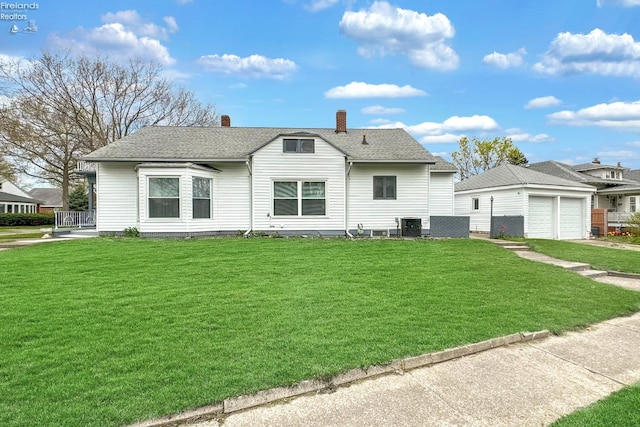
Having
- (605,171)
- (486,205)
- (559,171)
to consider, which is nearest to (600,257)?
(486,205)

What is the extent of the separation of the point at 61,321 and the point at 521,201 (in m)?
18.8

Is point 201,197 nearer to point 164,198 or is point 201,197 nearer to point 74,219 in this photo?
point 164,198

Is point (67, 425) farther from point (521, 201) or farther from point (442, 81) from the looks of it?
point (442, 81)

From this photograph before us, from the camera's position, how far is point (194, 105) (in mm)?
31688

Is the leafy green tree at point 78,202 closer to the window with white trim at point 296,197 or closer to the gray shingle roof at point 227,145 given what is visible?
the gray shingle roof at point 227,145

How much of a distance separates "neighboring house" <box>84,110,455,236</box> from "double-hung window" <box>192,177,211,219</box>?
0.13 ft

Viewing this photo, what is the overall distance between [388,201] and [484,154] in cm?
3139

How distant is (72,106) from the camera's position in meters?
26.3

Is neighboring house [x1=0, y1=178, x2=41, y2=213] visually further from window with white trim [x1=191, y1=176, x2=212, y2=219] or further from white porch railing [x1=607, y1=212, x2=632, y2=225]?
white porch railing [x1=607, y1=212, x2=632, y2=225]

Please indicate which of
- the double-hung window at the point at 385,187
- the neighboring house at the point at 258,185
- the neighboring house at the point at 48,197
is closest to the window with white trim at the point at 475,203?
the neighboring house at the point at 258,185

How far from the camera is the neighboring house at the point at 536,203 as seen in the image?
17.6 metres

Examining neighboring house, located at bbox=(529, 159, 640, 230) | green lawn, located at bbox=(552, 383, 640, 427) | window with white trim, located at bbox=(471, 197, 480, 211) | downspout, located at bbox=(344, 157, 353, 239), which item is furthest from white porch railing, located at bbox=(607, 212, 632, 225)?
green lawn, located at bbox=(552, 383, 640, 427)

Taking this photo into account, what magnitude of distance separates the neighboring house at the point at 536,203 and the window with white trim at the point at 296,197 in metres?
10.3

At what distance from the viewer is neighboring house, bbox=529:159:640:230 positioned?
24.0m
